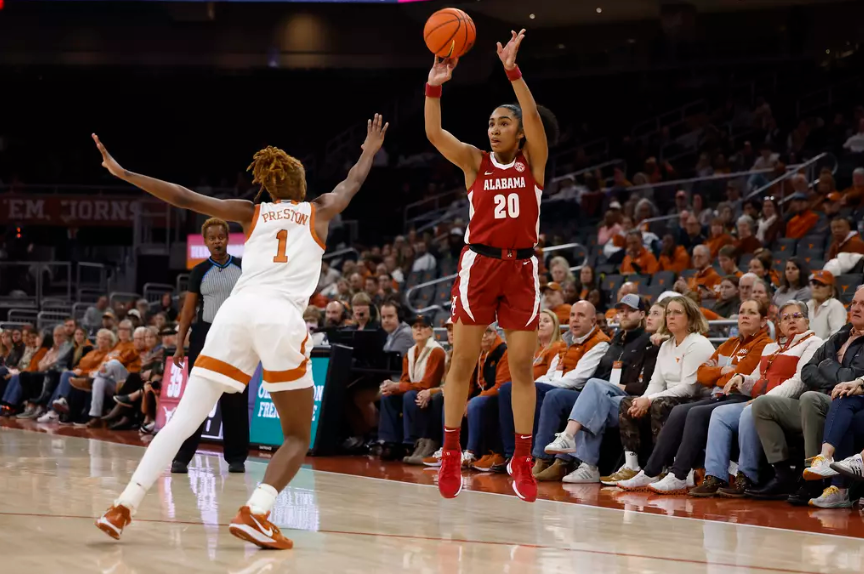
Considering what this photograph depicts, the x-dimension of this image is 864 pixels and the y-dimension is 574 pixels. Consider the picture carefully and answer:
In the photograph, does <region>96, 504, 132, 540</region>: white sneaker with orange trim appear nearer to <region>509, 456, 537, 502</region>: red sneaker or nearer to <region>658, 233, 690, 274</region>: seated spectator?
<region>509, 456, 537, 502</region>: red sneaker

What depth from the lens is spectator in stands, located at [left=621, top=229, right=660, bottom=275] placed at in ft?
43.7

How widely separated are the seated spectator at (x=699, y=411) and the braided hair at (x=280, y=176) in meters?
3.37

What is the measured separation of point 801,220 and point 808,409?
674cm

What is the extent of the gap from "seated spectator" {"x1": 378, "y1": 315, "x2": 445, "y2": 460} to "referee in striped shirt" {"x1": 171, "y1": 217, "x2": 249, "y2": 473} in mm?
1941

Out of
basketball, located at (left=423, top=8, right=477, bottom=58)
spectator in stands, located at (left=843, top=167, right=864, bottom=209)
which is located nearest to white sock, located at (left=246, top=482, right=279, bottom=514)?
basketball, located at (left=423, top=8, right=477, bottom=58)

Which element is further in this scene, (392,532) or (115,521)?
(392,532)

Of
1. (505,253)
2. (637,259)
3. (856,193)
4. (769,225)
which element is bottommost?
(505,253)

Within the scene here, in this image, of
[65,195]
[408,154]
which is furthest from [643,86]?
[65,195]

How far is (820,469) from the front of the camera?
6316mm

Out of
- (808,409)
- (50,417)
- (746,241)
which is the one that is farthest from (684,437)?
(50,417)

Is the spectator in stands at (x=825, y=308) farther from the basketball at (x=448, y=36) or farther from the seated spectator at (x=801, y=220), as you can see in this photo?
the seated spectator at (x=801, y=220)

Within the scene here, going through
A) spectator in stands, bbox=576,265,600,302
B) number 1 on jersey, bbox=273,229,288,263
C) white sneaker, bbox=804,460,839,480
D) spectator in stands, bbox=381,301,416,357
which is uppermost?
spectator in stands, bbox=576,265,600,302

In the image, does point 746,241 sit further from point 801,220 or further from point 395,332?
point 395,332

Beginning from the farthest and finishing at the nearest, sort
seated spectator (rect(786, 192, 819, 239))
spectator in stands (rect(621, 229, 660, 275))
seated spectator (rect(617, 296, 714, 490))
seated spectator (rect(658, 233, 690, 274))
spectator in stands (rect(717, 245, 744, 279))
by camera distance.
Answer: spectator in stands (rect(621, 229, 660, 275)), seated spectator (rect(658, 233, 690, 274)), seated spectator (rect(786, 192, 819, 239)), spectator in stands (rect(717, 245, 744, 279)), seated spectator (rect(617, 296, 714, 490))
